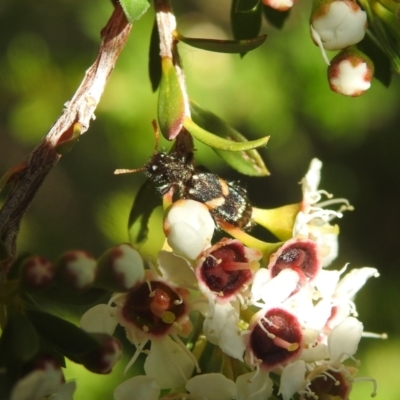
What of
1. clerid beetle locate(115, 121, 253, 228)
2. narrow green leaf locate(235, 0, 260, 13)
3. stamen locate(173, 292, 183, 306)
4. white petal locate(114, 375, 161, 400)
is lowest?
white petal locate(114, 375, 161, 400)

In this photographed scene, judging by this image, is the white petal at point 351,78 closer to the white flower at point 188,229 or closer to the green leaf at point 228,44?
the green leaf at point 228,44

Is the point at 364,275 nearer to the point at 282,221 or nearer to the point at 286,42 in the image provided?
the point at 282,221

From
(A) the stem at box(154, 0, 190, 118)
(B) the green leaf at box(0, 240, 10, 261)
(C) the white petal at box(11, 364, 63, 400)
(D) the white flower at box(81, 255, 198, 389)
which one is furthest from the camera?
(A) the stem at box(154, 0, 190, 118)

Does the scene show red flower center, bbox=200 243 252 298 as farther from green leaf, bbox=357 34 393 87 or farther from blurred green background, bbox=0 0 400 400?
blurred green background, bbox=0 0 400 400

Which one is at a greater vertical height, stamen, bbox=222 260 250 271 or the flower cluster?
stamen, bbox=222 260 250 271

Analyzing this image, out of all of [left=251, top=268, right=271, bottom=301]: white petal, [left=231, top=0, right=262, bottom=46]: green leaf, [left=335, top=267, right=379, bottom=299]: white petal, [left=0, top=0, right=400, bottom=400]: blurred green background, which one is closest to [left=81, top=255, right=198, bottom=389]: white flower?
[left=251, top=268, right=271, bottom=301]: white petal

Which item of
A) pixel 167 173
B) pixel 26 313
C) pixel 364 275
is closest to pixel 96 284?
pixel 26 313

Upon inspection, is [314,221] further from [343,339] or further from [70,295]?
[70,295]
